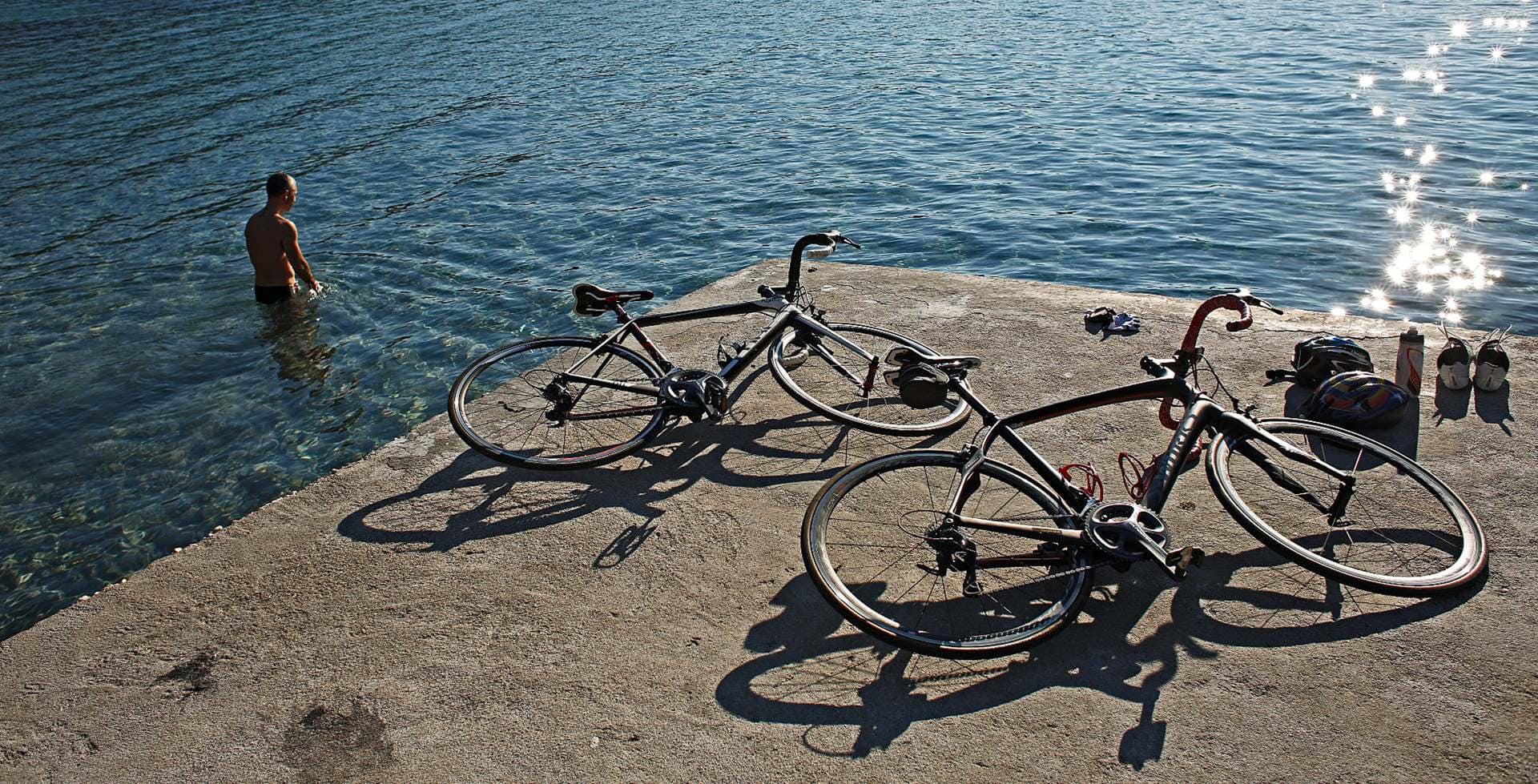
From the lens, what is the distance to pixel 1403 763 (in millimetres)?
4570

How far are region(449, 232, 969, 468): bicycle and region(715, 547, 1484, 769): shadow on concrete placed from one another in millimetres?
2098

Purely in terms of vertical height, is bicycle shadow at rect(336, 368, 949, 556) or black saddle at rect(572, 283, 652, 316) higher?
black saddle at rect(572, 283, 652, 316)

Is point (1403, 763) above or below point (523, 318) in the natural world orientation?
above

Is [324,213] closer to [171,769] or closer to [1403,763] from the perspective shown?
[171,769]

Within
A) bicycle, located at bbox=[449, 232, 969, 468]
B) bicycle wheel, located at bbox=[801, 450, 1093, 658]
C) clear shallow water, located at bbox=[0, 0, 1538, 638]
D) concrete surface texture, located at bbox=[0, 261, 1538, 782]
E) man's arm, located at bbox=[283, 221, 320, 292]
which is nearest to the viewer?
concrete surface texture, located at bbox=[0, 261, 1538, 782]

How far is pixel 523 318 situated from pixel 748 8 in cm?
3035

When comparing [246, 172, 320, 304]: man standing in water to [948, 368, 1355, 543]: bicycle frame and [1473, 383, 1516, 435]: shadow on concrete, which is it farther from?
[1473, 383, 1516, 435]: shadow on concrete

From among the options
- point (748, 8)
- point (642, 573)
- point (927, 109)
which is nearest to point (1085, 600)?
point (642, 573)

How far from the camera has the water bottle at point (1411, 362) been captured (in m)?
7.59

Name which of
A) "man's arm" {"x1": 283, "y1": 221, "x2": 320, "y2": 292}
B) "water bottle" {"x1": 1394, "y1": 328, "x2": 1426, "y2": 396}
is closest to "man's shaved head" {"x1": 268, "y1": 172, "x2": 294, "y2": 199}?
"man's arm" {"x1": 283, "y1": 221, "x2": 320, "y2": 292}

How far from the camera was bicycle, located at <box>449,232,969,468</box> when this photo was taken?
24.8ft

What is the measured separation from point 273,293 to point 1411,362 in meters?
12.2

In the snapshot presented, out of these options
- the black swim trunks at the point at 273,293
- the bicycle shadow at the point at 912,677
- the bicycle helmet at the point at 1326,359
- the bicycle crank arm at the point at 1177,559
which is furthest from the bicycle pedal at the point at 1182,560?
the black swim trunks at the point at 273,293

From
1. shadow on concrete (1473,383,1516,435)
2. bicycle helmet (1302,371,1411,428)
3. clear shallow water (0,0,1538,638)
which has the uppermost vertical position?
bicycle helmet (1302,371,1411,428)
